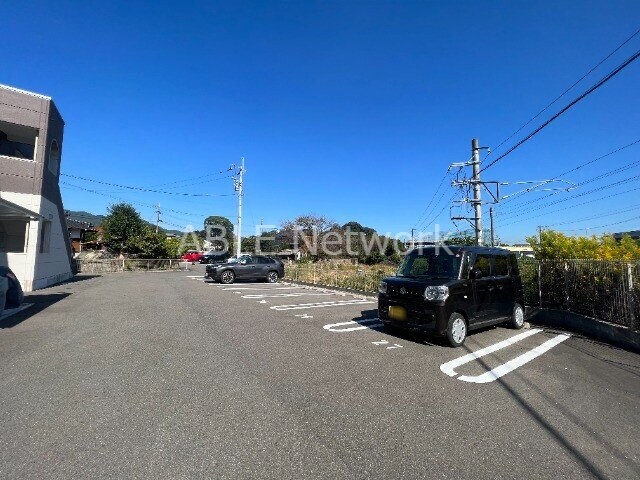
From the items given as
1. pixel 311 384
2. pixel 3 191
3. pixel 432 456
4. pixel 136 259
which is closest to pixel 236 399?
pixel 311 384

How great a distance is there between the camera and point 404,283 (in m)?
6.55

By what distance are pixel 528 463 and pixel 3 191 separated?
18.2m

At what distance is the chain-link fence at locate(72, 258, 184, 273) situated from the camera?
1022 inches

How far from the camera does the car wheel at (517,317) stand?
302 inches

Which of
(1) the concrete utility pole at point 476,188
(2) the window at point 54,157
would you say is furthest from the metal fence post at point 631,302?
(2) the window at point 54,157

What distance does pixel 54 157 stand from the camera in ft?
55.1

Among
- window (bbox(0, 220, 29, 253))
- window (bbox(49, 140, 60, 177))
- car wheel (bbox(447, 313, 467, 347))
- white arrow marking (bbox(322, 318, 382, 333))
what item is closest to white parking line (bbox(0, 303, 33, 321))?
window (bbox(0, 220, 29, 253))

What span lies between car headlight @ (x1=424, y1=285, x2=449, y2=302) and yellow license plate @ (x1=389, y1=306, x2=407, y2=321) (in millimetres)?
572

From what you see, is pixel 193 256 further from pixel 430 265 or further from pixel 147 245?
pixel 430 265

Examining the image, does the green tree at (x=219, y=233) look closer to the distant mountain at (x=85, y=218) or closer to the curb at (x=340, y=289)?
the distant mountain at (x=85, y=218)

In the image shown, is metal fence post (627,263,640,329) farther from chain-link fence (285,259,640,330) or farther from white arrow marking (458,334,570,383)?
white arrow marking (458,334,570,383)

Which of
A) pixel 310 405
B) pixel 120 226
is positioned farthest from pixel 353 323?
pixel 120 226

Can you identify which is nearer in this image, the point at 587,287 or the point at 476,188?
the point at 587,287

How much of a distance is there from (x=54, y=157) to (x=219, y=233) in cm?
6186
